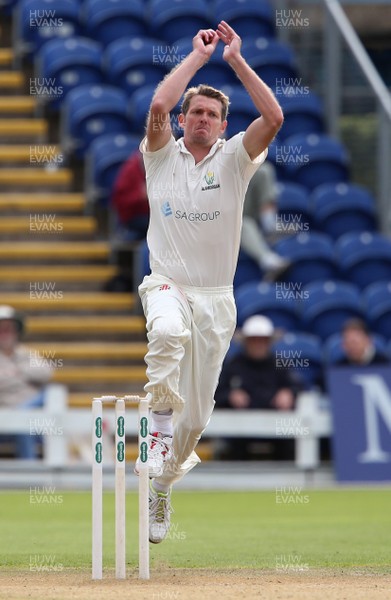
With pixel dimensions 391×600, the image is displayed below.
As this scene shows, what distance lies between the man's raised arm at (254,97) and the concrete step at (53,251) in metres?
9.53

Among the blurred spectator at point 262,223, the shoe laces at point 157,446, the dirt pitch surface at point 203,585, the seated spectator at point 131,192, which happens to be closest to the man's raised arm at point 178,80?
the shoe laces at point 157,446

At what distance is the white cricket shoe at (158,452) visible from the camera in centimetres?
839

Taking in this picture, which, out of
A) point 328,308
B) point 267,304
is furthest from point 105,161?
point 328,308

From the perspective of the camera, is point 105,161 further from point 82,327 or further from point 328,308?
point 328,308

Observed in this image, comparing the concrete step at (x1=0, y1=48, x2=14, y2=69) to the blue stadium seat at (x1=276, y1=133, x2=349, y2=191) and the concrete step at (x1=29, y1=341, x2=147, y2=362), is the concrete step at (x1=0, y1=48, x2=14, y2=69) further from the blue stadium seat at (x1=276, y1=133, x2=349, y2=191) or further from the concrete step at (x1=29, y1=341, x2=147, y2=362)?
the concrete step at (x1=29, y1=341, x2=147, y2=362)

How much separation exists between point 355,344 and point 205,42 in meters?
7.37

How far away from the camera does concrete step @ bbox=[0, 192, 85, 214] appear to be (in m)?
18.4

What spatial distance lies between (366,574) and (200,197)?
2290 mm

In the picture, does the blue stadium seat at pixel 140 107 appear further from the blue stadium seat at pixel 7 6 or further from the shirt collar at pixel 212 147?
the shirt collar at pixel 212 147

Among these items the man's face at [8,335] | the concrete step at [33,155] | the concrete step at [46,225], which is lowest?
the man's face at [8,335]

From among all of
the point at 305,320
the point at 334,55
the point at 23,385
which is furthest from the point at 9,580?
the point at 334,55

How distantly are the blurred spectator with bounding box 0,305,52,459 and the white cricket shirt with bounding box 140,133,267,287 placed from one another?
6.58 meters

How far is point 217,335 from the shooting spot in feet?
28.7

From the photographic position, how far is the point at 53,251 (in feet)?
59.2
